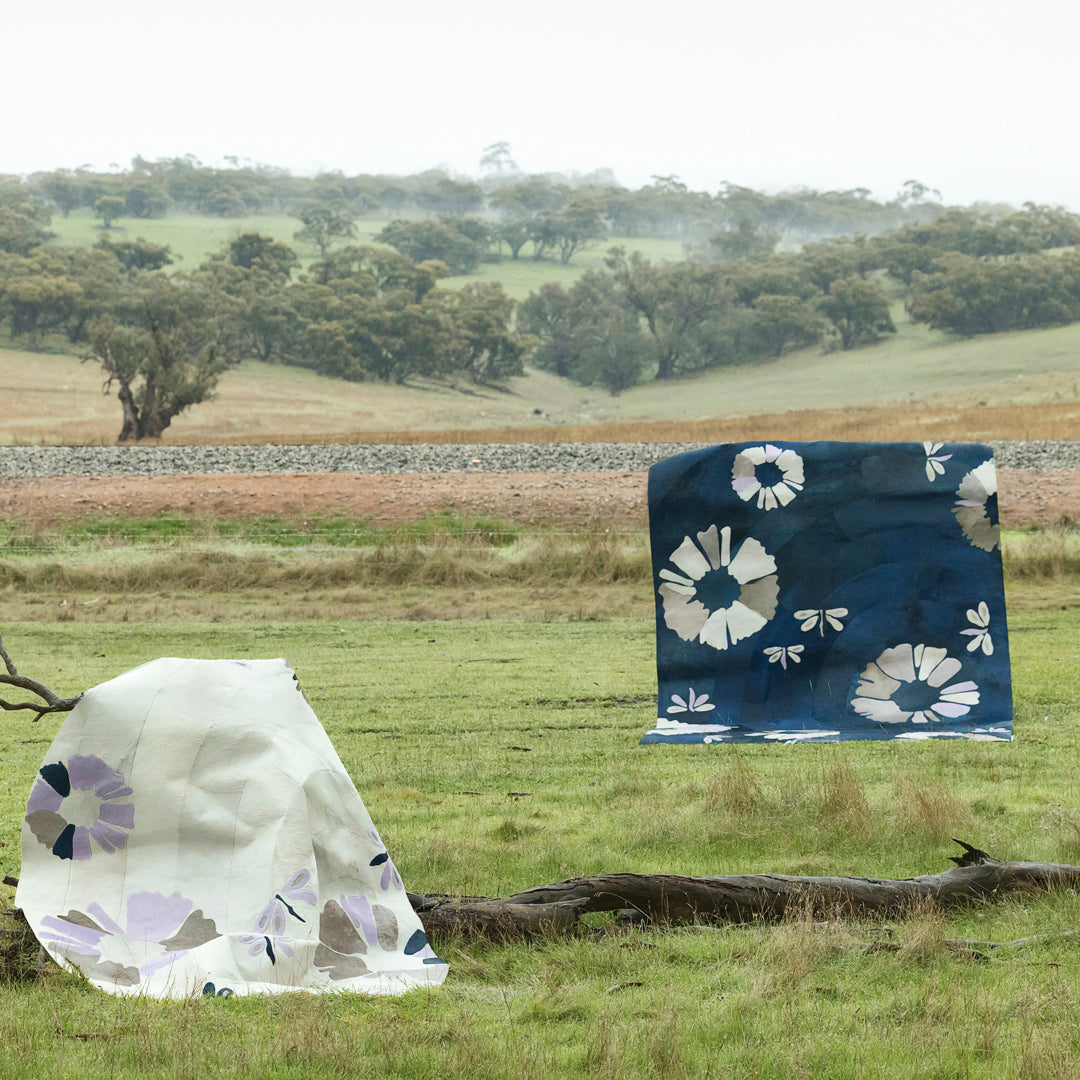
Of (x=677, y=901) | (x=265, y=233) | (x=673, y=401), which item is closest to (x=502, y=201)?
(x=265, y=233)

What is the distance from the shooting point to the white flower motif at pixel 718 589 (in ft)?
25.9

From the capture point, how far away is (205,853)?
4.25 m

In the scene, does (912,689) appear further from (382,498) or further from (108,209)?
(108,209)

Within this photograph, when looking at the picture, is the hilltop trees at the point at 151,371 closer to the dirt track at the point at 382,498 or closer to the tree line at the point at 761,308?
the dirt track at the point at 382,498

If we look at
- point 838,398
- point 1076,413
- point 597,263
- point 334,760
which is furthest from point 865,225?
point 334,760

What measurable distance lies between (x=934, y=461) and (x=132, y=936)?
5.68 metres

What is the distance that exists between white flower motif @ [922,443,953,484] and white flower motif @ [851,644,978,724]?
1074 mm

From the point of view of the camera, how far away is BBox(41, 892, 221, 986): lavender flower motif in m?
4.01

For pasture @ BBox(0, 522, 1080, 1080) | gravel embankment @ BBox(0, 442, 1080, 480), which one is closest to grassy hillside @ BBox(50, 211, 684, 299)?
gravel embankment @ BBox(0, 442, 1080, 480)

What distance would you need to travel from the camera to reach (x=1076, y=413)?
148 ft

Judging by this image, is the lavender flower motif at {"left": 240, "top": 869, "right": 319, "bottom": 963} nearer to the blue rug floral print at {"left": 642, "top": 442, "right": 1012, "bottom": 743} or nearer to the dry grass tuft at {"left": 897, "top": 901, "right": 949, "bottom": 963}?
the dry grass tuft at {"left": 897, "top": 901, "right": 949, "bottom": 963}

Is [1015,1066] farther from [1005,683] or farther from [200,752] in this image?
[1005,683]

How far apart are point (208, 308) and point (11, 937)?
80097 millimetres

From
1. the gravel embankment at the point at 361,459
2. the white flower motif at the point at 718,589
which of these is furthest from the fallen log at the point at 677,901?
the gravel embankment at the point at 361,459
